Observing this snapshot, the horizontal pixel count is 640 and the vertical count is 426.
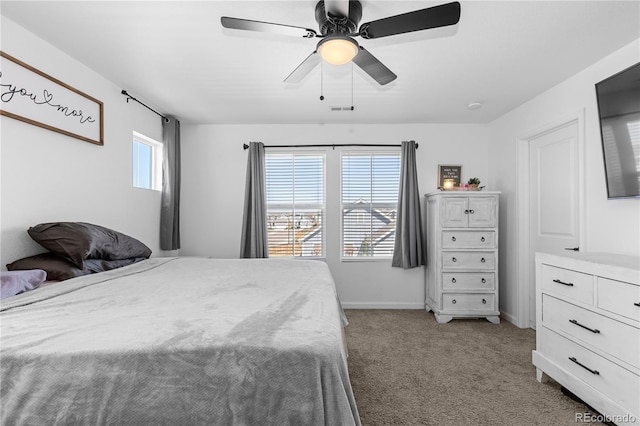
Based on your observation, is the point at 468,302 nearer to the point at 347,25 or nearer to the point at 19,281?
the point at 347,25

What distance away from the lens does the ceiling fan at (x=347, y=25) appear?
1501mm

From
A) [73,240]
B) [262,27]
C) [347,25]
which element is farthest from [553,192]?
[73,240]

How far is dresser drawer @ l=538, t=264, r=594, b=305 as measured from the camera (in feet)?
6.19

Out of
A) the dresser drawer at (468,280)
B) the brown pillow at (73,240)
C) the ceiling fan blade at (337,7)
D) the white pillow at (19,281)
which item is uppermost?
the ceiling fan blade at (337,7)

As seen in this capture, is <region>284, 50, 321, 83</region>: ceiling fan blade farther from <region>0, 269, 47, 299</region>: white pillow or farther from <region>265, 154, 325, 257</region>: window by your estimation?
<region>265, 154, 325, 257</region>: window

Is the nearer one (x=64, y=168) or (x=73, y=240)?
(x=73, y=240)

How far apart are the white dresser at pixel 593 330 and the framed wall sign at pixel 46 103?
3.65m

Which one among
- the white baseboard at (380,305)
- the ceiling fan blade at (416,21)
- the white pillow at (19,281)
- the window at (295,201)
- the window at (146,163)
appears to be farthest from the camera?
the window at (295,201)

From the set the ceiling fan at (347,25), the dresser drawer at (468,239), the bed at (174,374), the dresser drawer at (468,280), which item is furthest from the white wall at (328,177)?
the bed at (174,374)

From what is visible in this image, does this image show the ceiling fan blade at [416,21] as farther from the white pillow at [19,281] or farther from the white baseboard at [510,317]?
the white baseboard at [510,317]

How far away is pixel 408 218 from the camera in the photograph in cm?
403

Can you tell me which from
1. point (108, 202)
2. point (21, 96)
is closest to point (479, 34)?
point (21, 96)

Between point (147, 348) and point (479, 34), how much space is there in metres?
2.54

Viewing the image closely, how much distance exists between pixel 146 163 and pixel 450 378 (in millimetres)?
3746
